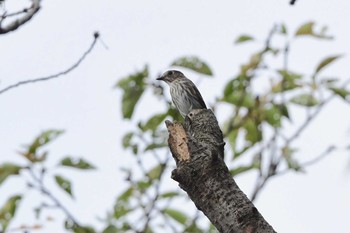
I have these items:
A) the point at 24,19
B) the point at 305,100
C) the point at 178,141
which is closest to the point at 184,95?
the point at 305,100

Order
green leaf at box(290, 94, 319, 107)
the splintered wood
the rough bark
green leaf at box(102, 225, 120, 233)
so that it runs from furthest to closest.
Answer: green leaf at box(290, 94, 319, 107) → green leaf at box(102, 225, 120, 233) → the splintered wood → the rough bark

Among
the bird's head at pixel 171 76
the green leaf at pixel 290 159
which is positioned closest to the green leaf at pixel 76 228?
the green leaf at pixel 290 159

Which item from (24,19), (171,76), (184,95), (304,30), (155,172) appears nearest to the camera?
(24,19)

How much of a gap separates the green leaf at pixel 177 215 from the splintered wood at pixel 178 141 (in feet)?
9.77

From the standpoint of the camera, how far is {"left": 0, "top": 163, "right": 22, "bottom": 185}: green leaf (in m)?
6.77

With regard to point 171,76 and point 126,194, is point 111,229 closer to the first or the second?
point 126,194

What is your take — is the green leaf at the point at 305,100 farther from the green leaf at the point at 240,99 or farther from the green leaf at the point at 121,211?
the green leaf at the point at 121,211

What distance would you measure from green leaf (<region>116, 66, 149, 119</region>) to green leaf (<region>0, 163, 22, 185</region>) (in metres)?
1.05

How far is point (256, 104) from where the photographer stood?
7.64 metres

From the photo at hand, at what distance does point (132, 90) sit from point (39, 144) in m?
0.96

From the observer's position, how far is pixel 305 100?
7.32m

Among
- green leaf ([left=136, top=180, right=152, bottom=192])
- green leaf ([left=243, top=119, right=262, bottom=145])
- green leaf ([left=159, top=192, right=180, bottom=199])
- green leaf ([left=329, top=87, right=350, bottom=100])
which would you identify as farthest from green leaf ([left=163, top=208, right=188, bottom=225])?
green leaf ([left=329, top=87, right=350, bottom=100])

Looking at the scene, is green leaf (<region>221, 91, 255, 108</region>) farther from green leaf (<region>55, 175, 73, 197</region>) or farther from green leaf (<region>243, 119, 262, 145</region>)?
green leaf (<region>55, 175, 73, 197</region>)

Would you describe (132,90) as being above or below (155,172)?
above
